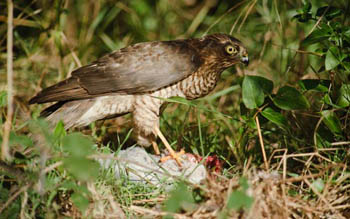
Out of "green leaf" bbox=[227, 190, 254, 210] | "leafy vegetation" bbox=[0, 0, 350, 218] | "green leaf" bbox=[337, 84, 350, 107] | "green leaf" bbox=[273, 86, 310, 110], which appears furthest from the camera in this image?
"green leaf" bbox=[337, 84, 350, 107]

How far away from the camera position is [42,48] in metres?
5.99

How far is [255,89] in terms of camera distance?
134 inches

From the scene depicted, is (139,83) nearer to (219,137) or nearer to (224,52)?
(224,52)

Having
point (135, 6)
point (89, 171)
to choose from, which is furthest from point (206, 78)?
point (135, 6)

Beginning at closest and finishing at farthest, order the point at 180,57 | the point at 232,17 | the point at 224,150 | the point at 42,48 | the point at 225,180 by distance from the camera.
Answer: the point at 225,180, the point at 180,57, the point at 224,150, the point at 42,48, the point at 232,17

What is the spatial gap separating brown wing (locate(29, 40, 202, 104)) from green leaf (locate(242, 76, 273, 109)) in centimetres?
Result: 82

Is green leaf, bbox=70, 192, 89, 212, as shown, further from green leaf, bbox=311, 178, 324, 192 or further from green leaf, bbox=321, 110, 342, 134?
green leaf, bbox=321, 110, 342, 134

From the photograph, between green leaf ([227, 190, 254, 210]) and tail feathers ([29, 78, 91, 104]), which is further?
tail feathers ([29, 78, 91, 104])

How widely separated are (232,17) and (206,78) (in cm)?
247

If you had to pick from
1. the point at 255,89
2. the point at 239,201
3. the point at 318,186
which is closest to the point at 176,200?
the point at 239,201

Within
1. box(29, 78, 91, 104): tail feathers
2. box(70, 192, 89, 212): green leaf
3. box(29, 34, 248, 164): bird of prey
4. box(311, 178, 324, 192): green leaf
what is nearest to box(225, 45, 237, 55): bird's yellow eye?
box(29, 34, 248, 164): bird of prey

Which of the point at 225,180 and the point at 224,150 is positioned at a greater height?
the point at 225,180

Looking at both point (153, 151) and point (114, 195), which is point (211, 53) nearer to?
point (153, 151)

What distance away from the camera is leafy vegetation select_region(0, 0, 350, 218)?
272 centimetres
